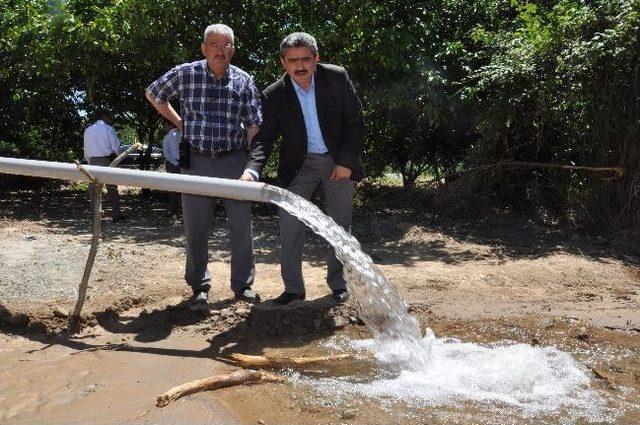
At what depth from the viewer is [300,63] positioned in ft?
13.5

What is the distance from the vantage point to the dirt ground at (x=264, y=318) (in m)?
3.08

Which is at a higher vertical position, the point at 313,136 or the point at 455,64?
the point at 455,64

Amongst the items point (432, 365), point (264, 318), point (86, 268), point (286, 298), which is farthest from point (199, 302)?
point (432, 365)

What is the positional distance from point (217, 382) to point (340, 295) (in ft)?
4.96

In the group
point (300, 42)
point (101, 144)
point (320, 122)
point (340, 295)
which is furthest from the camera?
point (101, 144)

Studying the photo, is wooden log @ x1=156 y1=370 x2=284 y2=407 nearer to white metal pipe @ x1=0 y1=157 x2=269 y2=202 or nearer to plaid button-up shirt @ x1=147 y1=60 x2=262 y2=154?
white metal pipe @ x1=0 y1=157 x2=269 y2=202

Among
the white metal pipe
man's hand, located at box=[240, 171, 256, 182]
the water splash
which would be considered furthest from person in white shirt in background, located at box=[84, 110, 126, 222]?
the water splash

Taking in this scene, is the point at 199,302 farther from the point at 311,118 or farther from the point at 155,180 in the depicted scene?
the point at 311,118

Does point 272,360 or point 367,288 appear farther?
point 367,288

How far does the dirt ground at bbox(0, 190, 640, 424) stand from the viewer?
3078 mm

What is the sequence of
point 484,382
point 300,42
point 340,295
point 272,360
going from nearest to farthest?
1. point 484,382
2. point 272,360
3. point 300,42
4. point 340,295

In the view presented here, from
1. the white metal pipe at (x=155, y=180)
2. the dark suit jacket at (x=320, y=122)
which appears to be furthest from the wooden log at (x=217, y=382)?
the dark suit jacket at (x=320, y=122)

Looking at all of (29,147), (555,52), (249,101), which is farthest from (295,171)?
(29,147)

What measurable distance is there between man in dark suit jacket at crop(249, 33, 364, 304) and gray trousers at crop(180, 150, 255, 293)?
25 centimetres
